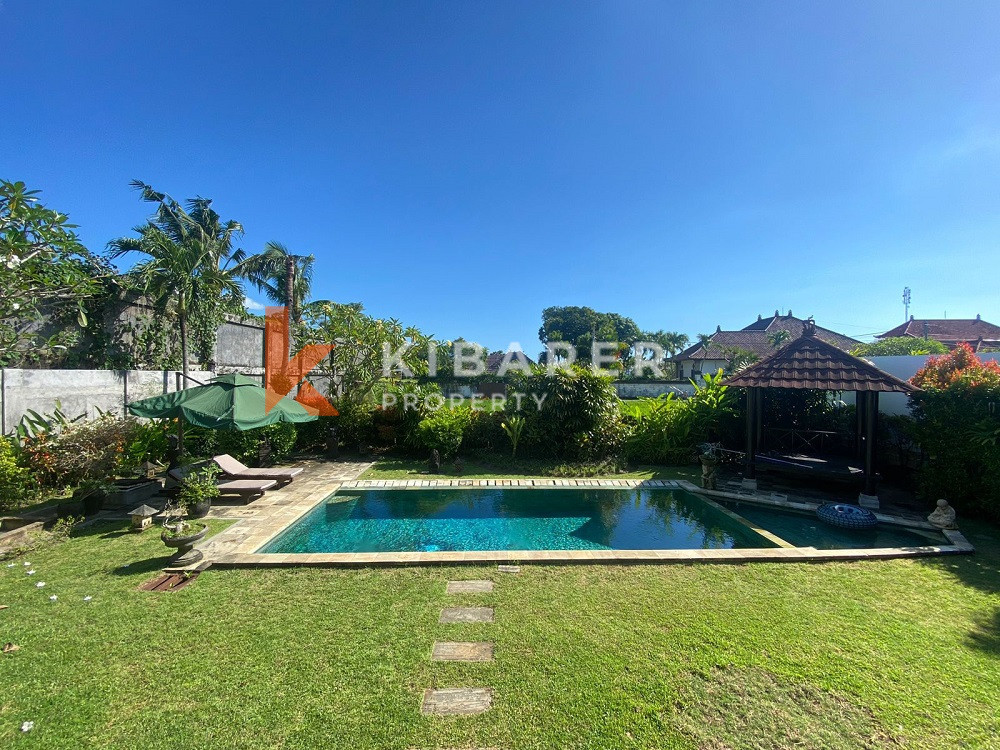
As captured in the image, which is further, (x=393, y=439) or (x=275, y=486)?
(x=393, y=439)

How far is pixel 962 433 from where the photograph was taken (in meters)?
6.98

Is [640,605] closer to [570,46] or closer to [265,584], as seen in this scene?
[265,584]

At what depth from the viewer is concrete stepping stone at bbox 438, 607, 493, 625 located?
4012 mm

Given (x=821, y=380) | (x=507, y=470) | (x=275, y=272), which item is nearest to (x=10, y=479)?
(x=507, y=470)

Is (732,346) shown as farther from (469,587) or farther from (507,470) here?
(469,587)

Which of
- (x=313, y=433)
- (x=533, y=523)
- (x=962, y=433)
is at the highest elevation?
(x=962, y=433)

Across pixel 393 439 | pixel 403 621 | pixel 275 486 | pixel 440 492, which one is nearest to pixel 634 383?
pixel 393 439

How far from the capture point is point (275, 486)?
9.12 m

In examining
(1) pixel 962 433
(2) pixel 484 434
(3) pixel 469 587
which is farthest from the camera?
(2) pixel 484 434

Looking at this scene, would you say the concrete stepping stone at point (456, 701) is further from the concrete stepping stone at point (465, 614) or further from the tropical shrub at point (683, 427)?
the tropical shrub at point (683, 427)

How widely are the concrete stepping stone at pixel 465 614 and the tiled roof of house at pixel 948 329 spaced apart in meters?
44.0

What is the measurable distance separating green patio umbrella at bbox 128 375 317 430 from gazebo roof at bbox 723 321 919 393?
9811 mm

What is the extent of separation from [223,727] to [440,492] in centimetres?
684

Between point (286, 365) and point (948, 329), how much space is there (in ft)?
164
